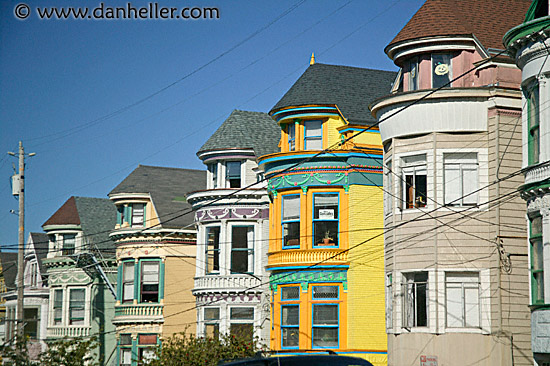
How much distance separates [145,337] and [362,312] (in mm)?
17543

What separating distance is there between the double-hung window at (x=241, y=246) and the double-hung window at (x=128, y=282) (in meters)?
9.16

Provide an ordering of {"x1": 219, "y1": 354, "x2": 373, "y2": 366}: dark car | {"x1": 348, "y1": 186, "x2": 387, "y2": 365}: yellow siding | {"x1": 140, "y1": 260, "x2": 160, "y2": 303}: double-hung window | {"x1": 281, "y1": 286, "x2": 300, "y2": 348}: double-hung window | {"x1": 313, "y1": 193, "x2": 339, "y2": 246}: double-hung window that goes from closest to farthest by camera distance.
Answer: {"x1": 219, "y1": 354, "x2": 373, "y2": 366}: dark car < {"x1": 348, "y1": 186, "x2": 387, "y2": 365}: yellow siding < {"x1": 281, "y1": 286, "x2": 300, "y2": 348}: double-hung window < {"x1": 313, "y1": 193, "x2": 339, "y2": 246}: double-hung window < {"x1": 140, "y1": 260, "x2": 160, "y2": 303}: double-hung window

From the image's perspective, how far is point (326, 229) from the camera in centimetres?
3447

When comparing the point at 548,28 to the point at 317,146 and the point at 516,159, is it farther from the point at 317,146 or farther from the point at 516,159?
the point at 317,146

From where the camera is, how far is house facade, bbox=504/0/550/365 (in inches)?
891

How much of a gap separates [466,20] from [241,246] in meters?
16.4

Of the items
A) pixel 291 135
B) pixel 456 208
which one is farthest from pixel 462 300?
pixel 291 135

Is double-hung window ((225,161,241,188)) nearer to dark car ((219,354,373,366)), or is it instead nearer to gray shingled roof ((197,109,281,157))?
gray shingled roof ((197,109,281,157))

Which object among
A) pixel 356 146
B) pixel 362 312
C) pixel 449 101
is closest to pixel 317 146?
pixel 356 146

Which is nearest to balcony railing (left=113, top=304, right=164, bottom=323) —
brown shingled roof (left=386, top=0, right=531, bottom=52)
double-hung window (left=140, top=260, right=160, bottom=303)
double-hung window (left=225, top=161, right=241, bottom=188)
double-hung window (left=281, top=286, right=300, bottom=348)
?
double-hung window (left=140, top=260, right=160, bottom=303)

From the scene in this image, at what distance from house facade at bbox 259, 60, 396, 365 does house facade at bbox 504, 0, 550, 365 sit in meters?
10.3

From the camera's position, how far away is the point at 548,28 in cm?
2261

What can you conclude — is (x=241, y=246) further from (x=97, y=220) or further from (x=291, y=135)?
(x=97, y=220)

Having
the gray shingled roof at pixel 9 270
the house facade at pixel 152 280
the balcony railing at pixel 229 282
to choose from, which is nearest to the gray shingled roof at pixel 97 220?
the house facade at pixel 152 280
